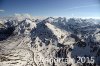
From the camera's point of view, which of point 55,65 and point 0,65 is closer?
point 0,65

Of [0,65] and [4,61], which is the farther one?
[4,61]

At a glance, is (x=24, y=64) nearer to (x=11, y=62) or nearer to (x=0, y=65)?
(x=11, y=62)

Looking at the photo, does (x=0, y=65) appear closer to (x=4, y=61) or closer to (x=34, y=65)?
(x=4, y=61)

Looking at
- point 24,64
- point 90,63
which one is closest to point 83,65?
point 90,63

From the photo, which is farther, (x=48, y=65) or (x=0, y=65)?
(x=48, y=65)

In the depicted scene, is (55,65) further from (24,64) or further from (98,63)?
(98,63)

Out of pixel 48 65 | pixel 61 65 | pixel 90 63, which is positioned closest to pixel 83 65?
pixel 90 63

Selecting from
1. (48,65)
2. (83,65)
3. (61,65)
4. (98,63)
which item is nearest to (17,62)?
(48,65)
